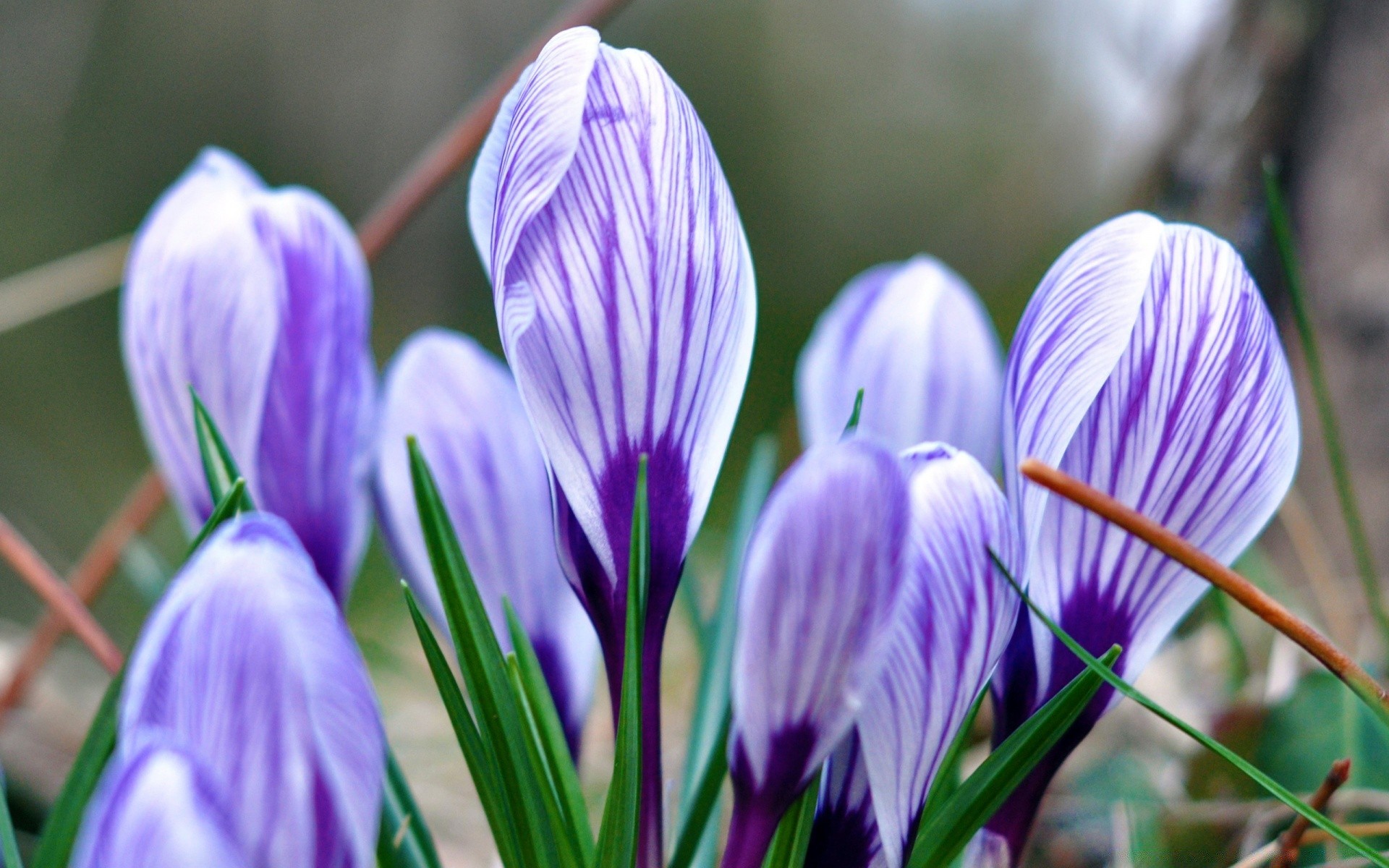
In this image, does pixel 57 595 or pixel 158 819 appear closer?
pixel 158 819

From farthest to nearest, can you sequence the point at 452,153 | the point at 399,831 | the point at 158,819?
the point at 452,153 < the point at 399,831 < the point at 158,819

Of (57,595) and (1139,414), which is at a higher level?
(1139,414)

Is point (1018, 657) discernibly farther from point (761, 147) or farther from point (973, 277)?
point (761, 147)

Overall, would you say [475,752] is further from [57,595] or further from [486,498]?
[57,595]

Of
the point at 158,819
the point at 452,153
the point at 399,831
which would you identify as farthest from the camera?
the point at 452,153

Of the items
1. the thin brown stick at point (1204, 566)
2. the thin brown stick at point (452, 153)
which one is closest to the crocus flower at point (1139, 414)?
the thin brown stick at point (1204, 566)

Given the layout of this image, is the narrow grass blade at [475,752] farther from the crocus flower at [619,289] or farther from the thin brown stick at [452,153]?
the thin brown stick at [452,153]

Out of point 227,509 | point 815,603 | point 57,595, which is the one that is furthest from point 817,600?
point 57,595

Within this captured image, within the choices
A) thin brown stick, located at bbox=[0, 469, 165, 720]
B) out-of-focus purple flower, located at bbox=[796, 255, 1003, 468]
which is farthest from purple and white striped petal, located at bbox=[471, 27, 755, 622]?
thin brown stick, located at bbox=[0, 469, 165, 720]
